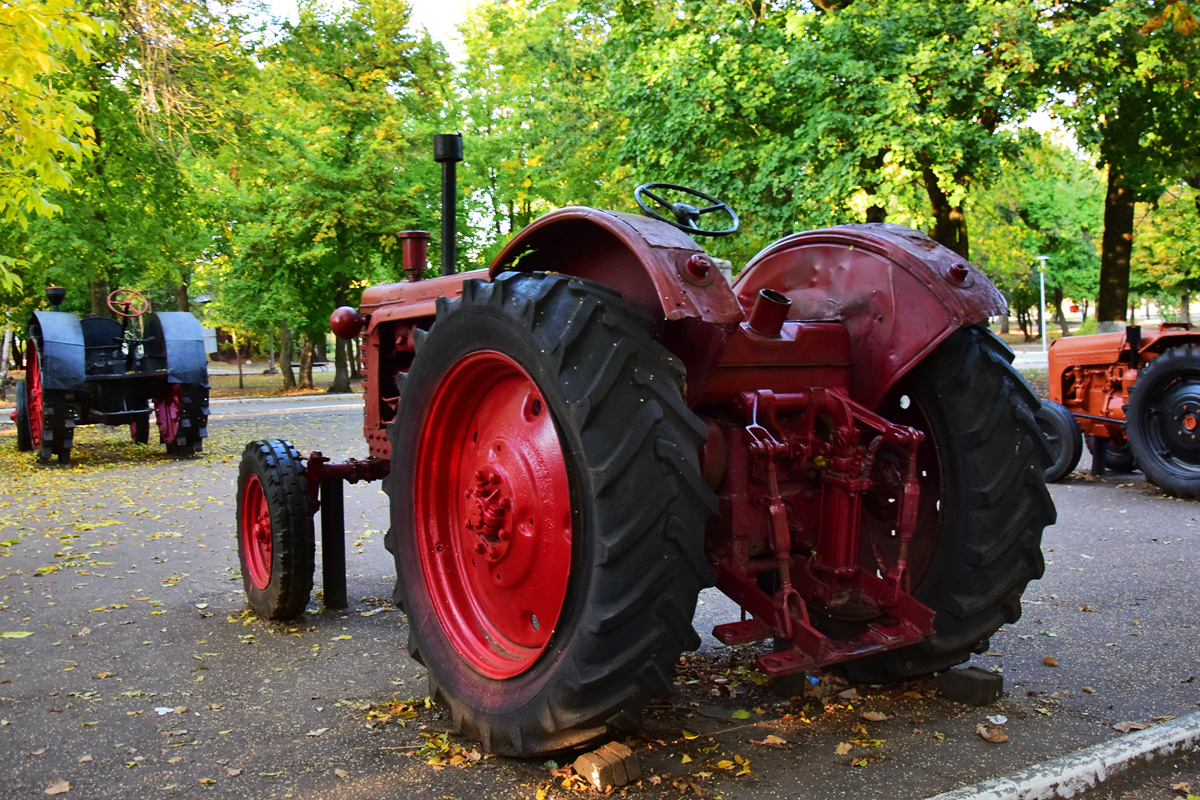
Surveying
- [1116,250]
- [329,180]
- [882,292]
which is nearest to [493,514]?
[882,292]

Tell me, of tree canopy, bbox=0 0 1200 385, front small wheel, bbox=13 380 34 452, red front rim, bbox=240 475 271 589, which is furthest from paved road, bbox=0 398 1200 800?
front small wheel, bbox=13 380 34 452

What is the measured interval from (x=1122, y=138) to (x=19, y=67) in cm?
1612

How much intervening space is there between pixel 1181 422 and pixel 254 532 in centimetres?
771

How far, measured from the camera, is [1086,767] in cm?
290

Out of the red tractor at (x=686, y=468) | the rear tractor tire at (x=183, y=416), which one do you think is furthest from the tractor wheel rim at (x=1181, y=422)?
the rear tractor tire at (x=183, y=416)

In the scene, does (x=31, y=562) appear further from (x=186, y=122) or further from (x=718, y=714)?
(x=186, y=122)

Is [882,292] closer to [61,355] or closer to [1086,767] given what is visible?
[1086,767]

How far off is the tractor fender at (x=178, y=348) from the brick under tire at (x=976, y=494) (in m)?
10.6

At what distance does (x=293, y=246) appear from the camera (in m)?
25.0

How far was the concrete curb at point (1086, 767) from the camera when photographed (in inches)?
108

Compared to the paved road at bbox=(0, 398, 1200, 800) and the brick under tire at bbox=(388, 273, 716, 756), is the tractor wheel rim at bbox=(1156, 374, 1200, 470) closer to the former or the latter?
the paved road at bbox=(0, 398, 1200, 800)

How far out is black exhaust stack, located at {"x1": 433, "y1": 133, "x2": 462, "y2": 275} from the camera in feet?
17.2

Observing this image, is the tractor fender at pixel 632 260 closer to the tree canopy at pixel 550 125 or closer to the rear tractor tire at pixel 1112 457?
the tree canopy at pixel 550 125

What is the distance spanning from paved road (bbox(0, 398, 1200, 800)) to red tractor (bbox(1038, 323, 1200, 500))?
2222 millimetres
